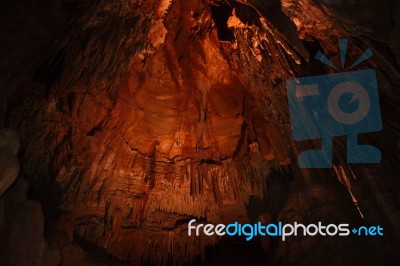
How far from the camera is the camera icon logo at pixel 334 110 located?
172 inches

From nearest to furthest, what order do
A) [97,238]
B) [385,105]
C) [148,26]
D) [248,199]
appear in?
[385,105] → [148,26] → [97,238] → [248,199]

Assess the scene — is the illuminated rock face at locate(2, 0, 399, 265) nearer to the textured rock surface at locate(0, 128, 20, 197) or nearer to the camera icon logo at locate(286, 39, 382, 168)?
the camera icon logo at locate(286, 39, 382, 168)

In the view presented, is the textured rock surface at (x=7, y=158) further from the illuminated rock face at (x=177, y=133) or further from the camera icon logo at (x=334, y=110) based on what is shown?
the camera icon logo at (x=334, y=110)

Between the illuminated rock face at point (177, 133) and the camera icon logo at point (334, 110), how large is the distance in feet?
0.65

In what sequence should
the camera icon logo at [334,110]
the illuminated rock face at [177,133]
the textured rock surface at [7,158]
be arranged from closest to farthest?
the textured rock surface at [7,158], the camera icon logo at [334,110], the illuminated rock face at [177,133]

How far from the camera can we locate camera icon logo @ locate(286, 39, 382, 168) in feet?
14.3

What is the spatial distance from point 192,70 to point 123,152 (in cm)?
220

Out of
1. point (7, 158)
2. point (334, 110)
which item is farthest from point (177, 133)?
point (7, 158)

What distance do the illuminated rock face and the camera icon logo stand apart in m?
0.20

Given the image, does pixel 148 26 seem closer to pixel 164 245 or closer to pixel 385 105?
pixel 385 105

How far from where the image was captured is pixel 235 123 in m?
7.20

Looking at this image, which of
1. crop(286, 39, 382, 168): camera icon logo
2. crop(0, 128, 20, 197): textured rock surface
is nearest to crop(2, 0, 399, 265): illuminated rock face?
crop(286, 39, 382, 168): camera icon logo

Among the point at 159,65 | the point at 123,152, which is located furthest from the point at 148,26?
the point at 123,152

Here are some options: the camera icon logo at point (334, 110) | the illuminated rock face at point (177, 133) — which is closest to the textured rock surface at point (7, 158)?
the illuminated rock face at point (177, 133)
